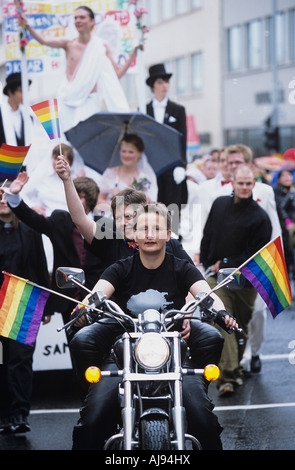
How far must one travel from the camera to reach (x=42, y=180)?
998cm

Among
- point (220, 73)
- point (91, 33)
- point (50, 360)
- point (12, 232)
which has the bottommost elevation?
point (50, 360)

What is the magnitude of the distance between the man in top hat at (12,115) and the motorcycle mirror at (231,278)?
18.8ft

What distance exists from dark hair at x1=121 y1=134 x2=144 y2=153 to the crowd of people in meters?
0.02

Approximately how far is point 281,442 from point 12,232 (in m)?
2.66

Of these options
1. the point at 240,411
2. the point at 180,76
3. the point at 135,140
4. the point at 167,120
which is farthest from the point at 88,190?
the point at 180,76

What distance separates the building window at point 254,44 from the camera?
1725 inches

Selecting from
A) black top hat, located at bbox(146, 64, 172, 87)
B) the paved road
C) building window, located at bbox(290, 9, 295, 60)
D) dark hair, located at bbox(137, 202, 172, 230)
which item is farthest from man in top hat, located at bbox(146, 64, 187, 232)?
building window, located at bbox(290, 9, 295, 60)

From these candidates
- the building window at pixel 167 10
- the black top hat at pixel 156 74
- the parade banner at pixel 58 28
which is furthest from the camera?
the building window at pixel 167 10

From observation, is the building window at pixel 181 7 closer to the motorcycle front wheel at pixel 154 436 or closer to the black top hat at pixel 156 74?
the black top hat at pixel 156 74

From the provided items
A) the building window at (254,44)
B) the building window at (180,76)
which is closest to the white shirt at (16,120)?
the building window at (254,44)

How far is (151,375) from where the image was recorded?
450 centimetres

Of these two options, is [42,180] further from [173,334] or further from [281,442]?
[173,334]

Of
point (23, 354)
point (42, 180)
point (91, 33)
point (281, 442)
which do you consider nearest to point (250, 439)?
point (281, 442)

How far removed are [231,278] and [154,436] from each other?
39.0 inches
